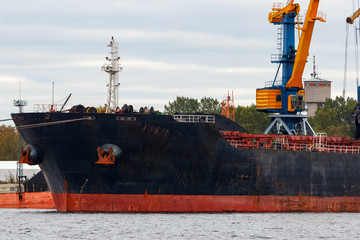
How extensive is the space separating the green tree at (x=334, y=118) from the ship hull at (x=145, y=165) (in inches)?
2755

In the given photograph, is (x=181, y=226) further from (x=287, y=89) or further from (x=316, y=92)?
(x=316, y=92)

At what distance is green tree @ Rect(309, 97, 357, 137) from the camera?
123 m

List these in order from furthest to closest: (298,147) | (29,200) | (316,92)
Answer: (316,92)
(29,200)
(298,147)

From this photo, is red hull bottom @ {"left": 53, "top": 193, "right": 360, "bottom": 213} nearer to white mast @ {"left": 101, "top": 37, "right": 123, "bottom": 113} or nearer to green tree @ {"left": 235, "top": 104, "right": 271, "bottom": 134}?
white mast @ {"left": 101, "top": 37, "right": 123, "bottom": 113}

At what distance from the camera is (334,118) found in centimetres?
12888

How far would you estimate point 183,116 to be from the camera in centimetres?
5169

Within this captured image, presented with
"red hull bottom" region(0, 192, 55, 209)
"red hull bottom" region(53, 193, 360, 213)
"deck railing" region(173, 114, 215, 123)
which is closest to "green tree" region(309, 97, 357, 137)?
"red hull bottom" region(0, 192, 55, 209)

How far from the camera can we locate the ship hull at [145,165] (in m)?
49.9

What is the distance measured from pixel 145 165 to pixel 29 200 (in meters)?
20.3

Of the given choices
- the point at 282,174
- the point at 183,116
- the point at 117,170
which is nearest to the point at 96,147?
the point at 117,170

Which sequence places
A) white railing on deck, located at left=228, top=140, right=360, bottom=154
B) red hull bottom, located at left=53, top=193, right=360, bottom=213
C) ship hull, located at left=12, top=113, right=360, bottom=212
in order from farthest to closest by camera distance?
white railing on deck, located at left=228, top=140, right=360, bottom=154
red hull bottom, located at left=53, top=193, right=360, bottom=213
ship hull, located at left=12, top=113, right=360, bottom=212

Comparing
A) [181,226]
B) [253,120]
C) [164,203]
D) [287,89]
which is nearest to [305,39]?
[287,89]

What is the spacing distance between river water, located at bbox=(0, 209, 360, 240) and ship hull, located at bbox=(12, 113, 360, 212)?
0.93 meters

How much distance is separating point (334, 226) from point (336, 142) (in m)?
12.3
